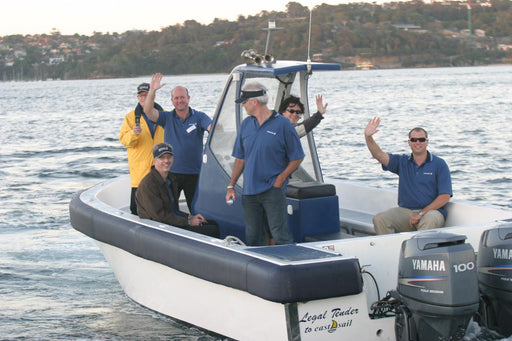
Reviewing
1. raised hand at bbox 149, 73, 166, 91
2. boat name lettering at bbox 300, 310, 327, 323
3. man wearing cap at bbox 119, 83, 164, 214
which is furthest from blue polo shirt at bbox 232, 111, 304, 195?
man wearing cap at bbox 119, 83, 164, 214

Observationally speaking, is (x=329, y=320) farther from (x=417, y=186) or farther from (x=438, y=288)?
(x=417, y=186)

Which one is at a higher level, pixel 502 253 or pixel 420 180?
pixel 420 180

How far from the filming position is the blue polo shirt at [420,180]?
5.96 meters

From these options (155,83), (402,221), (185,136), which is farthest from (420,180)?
(155,83)

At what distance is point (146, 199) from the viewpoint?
5.92 metres

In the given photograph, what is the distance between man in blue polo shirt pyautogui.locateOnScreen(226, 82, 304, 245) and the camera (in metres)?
5.24

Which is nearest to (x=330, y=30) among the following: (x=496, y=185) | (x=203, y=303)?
(x=496, y=185)

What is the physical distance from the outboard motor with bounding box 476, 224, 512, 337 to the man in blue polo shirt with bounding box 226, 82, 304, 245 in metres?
1.23

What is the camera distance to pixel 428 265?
4.45 metres

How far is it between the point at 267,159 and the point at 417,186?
1.36 m

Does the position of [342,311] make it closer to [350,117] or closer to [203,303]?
[203,303]

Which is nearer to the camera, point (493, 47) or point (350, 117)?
point (350, 117)

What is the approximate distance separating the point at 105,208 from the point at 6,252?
9.89ft

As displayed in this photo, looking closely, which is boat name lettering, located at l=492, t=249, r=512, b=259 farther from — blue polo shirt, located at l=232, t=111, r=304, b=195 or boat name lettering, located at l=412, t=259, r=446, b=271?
blue polo shirt, located at l=232, t=111, r=304, b=195
